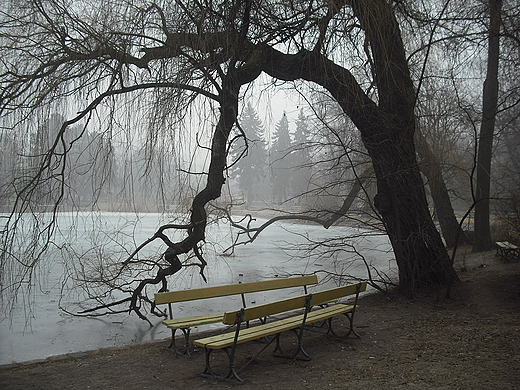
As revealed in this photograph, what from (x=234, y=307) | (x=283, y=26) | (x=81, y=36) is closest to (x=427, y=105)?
(x=283, y=26)

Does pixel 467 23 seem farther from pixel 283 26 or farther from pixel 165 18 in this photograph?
pixel 165 18

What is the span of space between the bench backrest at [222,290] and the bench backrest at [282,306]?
78 cm

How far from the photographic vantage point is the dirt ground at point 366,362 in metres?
3.79

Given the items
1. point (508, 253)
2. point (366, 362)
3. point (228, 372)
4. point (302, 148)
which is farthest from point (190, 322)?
point (508, 253)

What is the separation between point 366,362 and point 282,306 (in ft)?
2.94

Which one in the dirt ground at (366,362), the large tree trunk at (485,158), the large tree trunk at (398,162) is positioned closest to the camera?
the dirt ground at (366,362)

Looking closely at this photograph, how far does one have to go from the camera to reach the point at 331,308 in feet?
17.6

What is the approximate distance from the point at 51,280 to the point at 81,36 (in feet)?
24.8

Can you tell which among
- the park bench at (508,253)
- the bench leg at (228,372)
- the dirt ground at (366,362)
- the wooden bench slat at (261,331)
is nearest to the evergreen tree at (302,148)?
the wooden bench slat at (261,331)

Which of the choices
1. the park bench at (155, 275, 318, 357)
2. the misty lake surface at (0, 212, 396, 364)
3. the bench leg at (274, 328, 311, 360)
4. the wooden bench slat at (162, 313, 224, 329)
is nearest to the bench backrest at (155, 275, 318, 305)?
the park bench at (155, 275, 318, 357)

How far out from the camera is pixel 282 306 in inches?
168

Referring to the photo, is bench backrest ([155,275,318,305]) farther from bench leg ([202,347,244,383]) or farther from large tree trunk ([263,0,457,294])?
large tree trunk ([263,0,457,294])

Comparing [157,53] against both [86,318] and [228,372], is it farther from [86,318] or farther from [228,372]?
[86,318]

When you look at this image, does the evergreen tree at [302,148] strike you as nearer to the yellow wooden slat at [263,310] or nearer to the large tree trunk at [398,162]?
the large tree trunk at [398,162]
